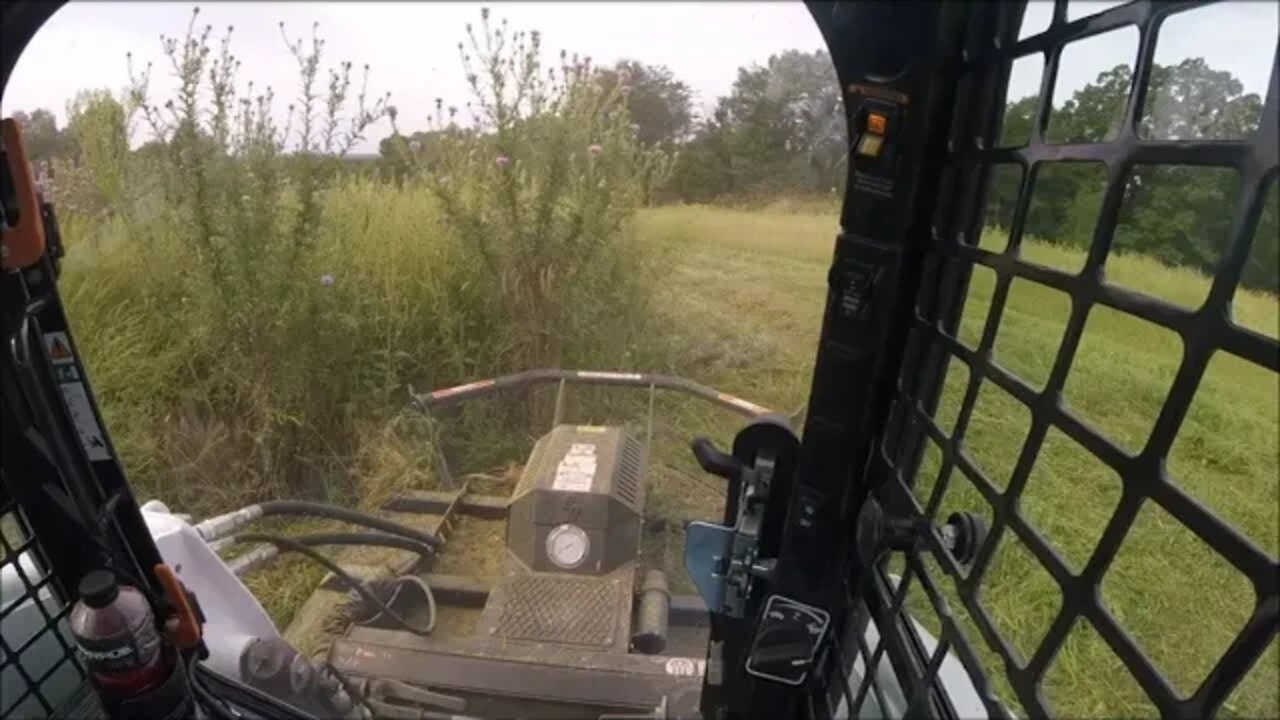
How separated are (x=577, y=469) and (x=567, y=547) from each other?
144 millimetres

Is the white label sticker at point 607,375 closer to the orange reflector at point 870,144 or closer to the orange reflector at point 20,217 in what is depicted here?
the orange reflector at point 870,144

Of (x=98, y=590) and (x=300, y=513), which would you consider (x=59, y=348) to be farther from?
(x=300, y=513)

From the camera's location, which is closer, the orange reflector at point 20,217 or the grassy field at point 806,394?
the grassy field at point 806,394

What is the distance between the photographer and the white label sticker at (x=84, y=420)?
1.12 m

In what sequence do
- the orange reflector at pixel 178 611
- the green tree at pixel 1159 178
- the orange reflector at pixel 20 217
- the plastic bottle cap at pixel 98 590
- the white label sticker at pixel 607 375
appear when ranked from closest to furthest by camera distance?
the green tree at pixel 1159 178 → the orange reflector at pixel 20 217 → the plastic bottle cap at pixel 98 590 → the orange reflector at pixel 178 611 → the white label sticker at pixel 607 375

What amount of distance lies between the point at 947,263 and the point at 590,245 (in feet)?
2.86

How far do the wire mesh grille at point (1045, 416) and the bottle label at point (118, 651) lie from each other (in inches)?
40.2

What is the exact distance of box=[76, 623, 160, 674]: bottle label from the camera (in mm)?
1059

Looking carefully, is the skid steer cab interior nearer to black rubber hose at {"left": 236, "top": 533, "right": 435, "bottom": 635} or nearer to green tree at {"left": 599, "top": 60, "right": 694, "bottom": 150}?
black rubber hose at {"left": 236, "top": 533, "right": 435, "bottom": 635}

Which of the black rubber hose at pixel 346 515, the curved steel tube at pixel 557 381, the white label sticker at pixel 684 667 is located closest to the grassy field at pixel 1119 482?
the curved steel tube at pixel 557 381

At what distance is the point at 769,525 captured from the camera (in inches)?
43.0

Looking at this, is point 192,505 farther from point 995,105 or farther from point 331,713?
point 995,105

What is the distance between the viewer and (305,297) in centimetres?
156

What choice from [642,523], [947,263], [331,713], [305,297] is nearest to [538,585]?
[642,523]
